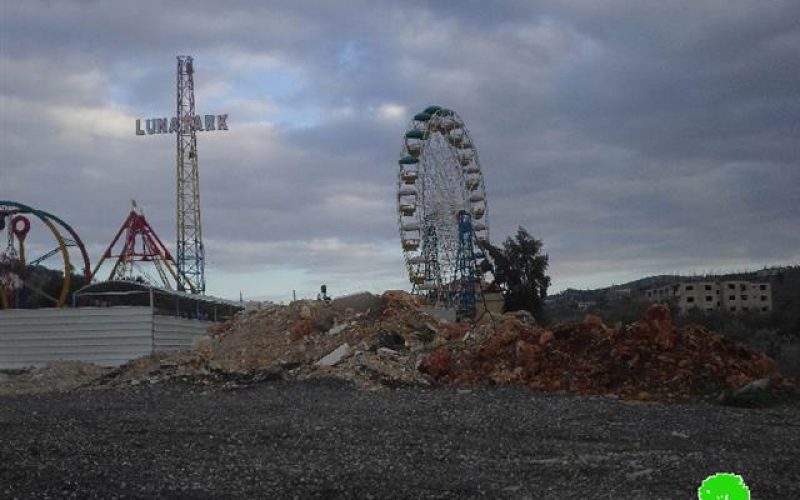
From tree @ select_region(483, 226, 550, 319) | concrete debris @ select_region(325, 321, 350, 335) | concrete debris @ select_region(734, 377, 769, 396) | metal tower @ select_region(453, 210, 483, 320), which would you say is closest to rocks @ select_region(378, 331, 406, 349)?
concrete debris @ select_region(325, 321, 350, 335)

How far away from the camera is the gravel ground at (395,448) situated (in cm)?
765

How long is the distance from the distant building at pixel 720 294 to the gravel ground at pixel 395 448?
1591 inches

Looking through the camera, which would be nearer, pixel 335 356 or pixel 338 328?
pixel 335 356

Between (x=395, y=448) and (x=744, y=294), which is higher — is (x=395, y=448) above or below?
below

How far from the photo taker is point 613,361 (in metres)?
17.2

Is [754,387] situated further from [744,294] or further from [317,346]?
[744,294]

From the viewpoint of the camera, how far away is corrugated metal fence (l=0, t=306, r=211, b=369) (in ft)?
84.6

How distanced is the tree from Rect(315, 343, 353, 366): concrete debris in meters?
29.6

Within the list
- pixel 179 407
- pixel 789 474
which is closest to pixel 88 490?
pixel 789 474

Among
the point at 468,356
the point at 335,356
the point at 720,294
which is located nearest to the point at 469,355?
the point at 468,356

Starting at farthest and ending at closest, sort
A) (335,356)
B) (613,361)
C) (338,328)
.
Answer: (338,328)
(335,356)
(613,361)

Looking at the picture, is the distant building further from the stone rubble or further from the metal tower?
the stone rubble

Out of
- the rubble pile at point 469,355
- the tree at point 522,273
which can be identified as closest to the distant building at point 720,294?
the tree at point 522,273

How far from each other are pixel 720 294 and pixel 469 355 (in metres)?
42.9
